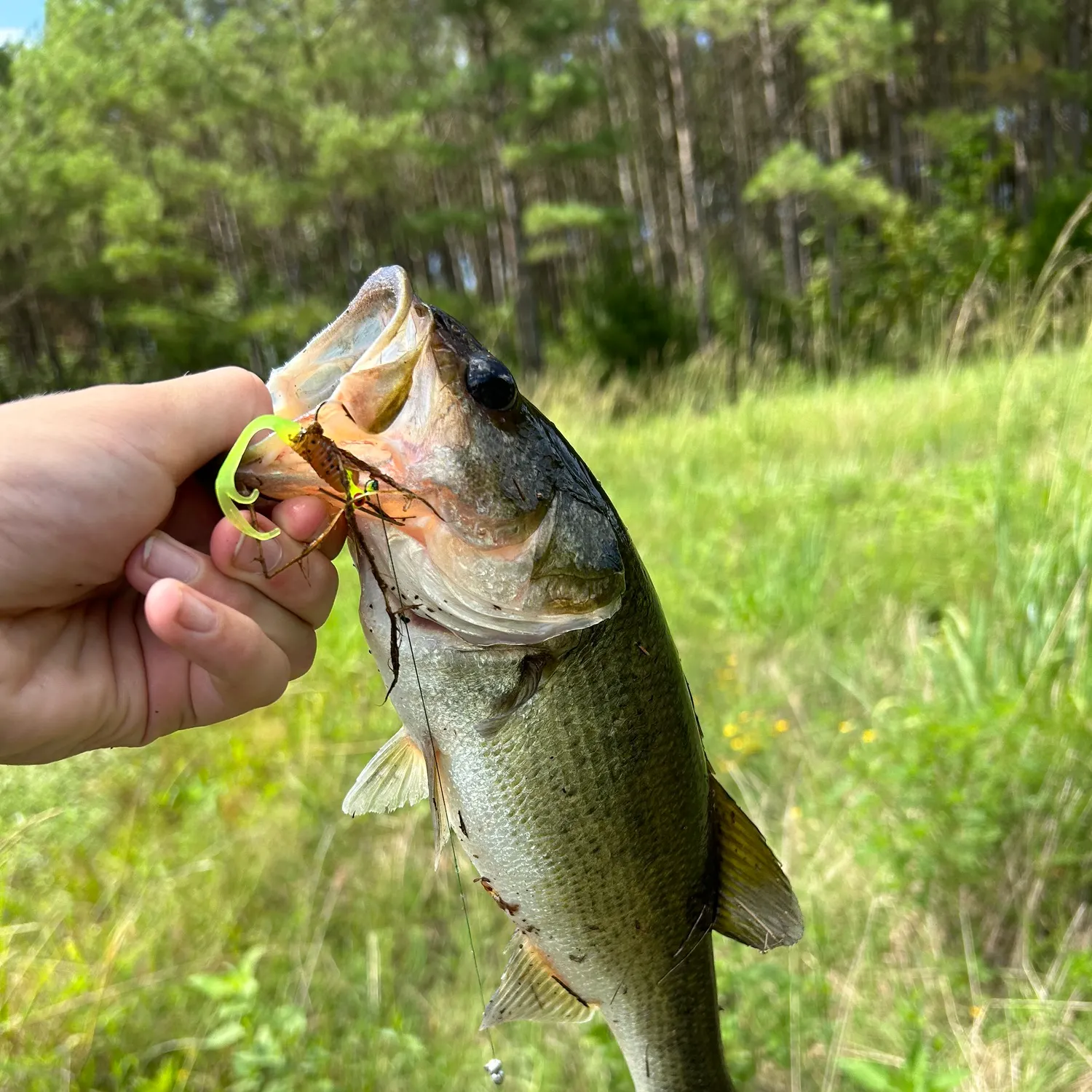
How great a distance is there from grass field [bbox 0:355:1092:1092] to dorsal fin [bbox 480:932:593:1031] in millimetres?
694

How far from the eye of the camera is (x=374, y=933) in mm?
2271

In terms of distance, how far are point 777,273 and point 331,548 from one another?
27259mm

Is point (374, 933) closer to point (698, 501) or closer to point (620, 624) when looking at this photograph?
point (620, 624)

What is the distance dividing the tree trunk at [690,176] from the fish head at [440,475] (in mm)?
14861

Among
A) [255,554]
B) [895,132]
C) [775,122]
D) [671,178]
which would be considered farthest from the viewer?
[671,178]

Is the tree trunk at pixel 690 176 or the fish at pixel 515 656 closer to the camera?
the fish at pixel 515 656

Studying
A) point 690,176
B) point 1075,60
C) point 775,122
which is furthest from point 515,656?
point 1075,60

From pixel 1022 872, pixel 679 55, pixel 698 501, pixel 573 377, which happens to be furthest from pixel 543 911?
pixel 679 55

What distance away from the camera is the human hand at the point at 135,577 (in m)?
1.16

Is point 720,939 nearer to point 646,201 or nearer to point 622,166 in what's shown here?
point 646,201

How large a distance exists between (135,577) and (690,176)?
16321 mm

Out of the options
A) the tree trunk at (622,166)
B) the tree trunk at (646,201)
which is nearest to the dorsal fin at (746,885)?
the tree trunk at (622,166)

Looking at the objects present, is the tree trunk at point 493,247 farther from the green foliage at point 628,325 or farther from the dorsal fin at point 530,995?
the dorsal fin at point 530,995

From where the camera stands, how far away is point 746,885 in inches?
50.7
